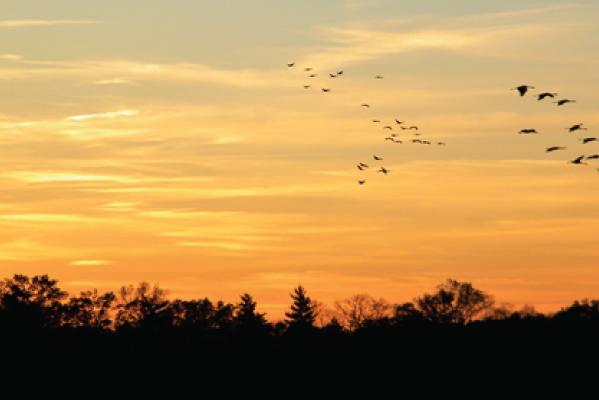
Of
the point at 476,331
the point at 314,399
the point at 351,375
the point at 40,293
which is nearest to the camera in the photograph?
the point at 314,399

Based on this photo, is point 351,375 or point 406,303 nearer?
point 351,375

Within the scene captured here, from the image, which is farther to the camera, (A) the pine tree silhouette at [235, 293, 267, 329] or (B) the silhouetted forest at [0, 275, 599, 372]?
(A) the pine tree silhouette at [235, 293, 267, 329]

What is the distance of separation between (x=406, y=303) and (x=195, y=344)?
70.3 metres

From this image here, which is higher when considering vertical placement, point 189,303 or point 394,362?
point 189,303

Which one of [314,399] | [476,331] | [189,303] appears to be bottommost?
[314,399]

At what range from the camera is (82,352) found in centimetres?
11000

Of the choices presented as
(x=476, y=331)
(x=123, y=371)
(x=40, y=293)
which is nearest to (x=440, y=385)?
(x=476, y=331)

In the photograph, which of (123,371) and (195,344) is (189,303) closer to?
(195,344)

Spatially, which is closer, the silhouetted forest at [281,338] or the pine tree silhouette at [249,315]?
the silhouetted forest at [281,338]

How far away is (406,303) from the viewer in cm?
18662

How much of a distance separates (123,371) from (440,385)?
28.8m

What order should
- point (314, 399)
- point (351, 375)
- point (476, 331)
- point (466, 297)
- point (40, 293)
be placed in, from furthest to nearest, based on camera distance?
point (466, 297) → point (40, 293) → point (476, 331) → point (351, 375) → point (314, 399)

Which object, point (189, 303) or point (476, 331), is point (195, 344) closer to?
point (476, 331)

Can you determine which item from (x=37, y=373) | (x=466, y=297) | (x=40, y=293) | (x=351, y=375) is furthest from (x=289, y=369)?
(x=466, y=297)
